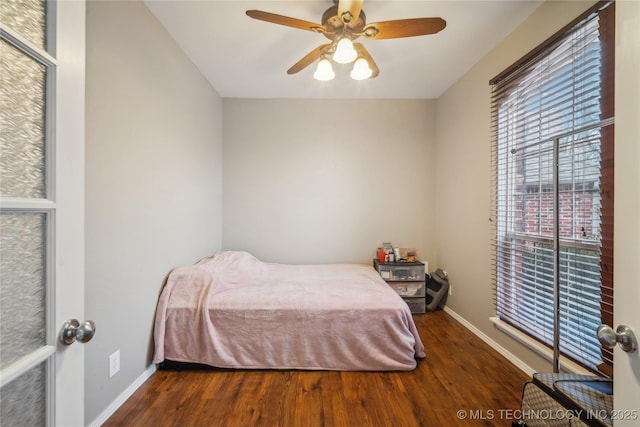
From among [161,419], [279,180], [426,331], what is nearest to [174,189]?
[279,180]

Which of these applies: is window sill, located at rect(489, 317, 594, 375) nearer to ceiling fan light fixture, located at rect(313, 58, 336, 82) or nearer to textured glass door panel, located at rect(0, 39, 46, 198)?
ceiling fan light fixture, located at rect(313, 58, 336, 82)

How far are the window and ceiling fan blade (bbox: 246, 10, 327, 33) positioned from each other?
1.40 m

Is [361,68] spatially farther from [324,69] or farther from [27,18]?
[27,18]

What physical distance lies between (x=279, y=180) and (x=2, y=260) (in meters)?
2.79

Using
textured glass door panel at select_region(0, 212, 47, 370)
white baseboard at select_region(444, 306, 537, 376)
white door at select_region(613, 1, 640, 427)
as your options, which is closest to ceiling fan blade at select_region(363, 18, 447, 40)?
white door at select_region(613, 1, 640, 427)

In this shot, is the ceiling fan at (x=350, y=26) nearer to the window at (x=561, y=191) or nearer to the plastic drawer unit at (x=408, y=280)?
the window at (x=561, y=191)

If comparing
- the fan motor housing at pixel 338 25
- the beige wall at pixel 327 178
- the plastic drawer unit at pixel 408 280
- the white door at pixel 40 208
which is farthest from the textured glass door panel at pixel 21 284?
the plastic drawer unit at pixel 408 280

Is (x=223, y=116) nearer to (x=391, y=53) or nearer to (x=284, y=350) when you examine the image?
(x=391, y=53)

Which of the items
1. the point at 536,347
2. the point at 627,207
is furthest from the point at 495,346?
the point at 627,207

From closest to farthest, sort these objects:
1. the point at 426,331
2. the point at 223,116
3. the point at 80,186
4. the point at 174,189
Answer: the point at 80,186
the point at 174,189
the point at 426,331
the point at 223,116

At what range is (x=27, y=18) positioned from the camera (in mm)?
590

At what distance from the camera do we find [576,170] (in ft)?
4.83

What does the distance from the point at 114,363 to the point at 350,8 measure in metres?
2.47

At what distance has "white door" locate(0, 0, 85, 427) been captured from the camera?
550 millimetres
